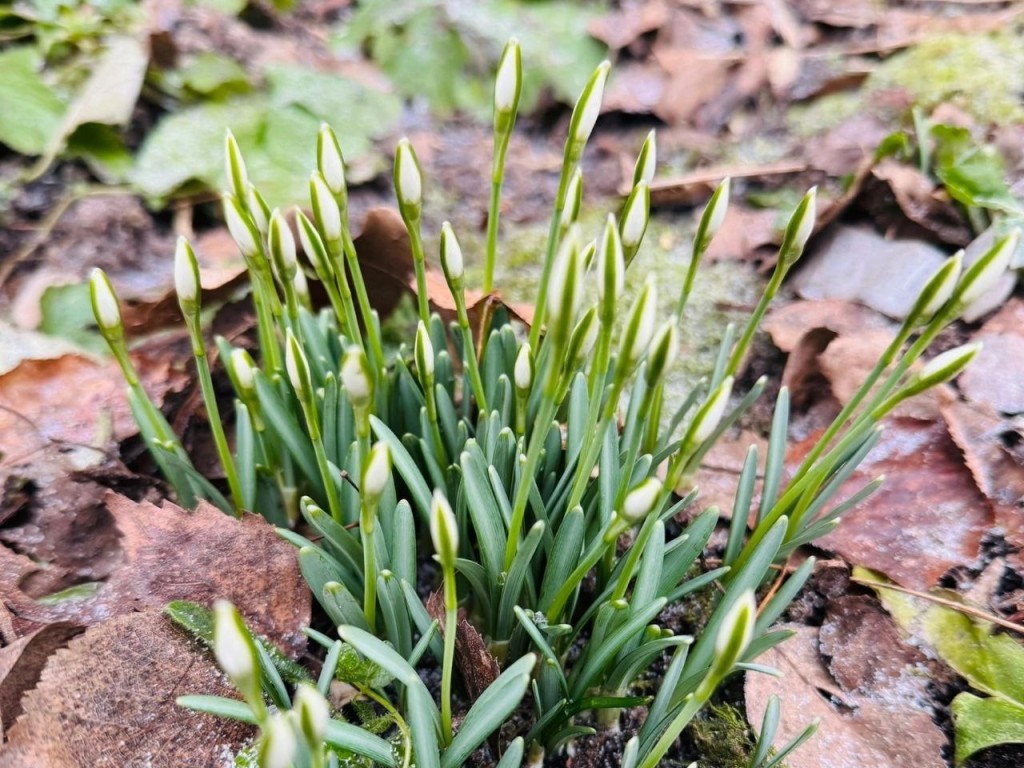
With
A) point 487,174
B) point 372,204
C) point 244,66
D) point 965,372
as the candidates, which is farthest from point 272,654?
point 244,66

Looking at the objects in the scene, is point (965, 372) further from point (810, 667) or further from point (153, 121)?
point (153, 121)

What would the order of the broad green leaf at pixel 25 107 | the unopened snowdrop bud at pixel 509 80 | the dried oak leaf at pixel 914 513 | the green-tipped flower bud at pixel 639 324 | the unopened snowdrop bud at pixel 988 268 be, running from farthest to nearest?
1. the broad green leaf at pixel 25 107
2. the dried oak leaf at pixel 914 513
3. the unopened snowdrop bud at pixel 509 80
4. the unopened snowdrop bud at pixel 988 268
5. the green-tipped flower bud at pixel 639 324

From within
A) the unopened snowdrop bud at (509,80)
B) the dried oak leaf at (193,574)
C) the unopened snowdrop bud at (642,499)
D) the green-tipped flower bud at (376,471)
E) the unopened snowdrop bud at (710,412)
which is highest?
the unopened snowdrop bud at (509,80)

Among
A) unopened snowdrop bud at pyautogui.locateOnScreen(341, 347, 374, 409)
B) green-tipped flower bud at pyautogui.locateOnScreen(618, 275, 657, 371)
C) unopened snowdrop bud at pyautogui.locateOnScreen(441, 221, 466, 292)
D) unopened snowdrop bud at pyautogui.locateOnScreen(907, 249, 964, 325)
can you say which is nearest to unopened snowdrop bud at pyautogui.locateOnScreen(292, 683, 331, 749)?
unopened snowdrop bud at pyautogui.locateOnScreen(341, 347, 374, 409)

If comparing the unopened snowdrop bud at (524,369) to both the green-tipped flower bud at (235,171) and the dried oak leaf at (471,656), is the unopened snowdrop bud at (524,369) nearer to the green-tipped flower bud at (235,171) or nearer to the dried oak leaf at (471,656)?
the dried oak leaf at (471,656)

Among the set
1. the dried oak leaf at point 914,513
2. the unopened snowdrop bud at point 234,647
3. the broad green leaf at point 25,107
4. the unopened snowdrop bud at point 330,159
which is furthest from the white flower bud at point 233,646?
the broad green leaf at point 25,107

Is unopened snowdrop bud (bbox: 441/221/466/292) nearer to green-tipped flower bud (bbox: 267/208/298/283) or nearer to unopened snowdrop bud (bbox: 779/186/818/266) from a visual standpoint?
green-tipped flower bud (bbox: 267/208/298/283)

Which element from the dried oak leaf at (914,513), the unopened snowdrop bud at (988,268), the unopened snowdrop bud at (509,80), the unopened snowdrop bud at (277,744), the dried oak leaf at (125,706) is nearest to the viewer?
the unopened snowdrop bud at (277,744)
